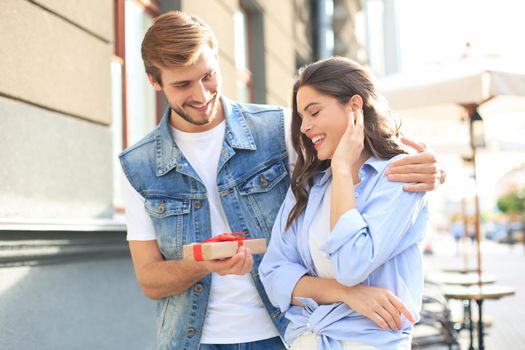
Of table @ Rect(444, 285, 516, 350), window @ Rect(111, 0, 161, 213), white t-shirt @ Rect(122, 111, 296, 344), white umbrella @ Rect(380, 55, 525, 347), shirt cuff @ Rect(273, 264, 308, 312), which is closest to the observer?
shirt cuff @ Rect(273, 264, 308, 312)

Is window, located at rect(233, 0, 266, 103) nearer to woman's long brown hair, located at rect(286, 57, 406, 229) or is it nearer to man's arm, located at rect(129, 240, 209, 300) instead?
man's arm, located at rect(129, 240, 209, 300)

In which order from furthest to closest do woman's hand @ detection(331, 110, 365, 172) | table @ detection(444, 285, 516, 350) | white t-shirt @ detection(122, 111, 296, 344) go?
table @ detection(444, 285, 516, 350), white t-shirt @ detection(122, 111, 296, 344), woman's hand @ detection(331, 110, 365, 172)

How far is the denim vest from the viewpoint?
250 cm

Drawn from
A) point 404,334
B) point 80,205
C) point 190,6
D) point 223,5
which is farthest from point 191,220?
point 223,5

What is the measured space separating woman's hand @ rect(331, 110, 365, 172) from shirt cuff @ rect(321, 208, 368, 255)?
0.58ft

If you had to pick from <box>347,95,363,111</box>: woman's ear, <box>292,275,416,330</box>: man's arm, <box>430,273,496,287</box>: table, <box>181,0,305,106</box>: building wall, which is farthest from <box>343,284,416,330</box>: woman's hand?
<box>430,273,496,287</box>: table

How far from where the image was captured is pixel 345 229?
192cm

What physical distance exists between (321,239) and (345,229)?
0.85ft

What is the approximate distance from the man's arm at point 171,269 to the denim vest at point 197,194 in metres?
0.06

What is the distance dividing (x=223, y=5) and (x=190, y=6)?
3.73 feet

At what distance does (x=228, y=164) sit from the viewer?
2.63 meters

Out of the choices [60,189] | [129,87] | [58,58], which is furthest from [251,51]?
[60,189]

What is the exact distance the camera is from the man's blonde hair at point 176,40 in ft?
8.13

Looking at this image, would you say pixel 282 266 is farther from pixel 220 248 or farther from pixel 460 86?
pixel 460 86
